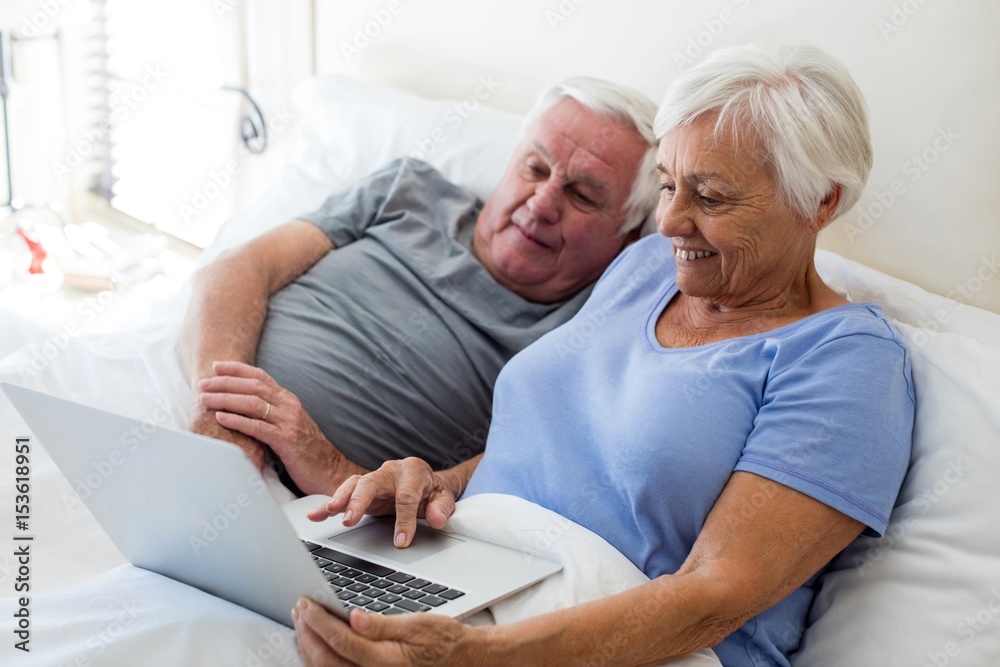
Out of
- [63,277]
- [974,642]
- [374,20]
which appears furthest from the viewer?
[63,277]

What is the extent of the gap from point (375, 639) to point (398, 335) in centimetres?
77

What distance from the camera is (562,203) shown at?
63.6 inches

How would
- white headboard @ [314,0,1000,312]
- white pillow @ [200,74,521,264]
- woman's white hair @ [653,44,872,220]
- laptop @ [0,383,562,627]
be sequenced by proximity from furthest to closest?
1. white pillow @ [200,74,521,264]
2. white headboard @ [314,0,1000,312]
3. woman's white hair @ [653,44,872,220]
4. laptop @ [0,383,562,627]

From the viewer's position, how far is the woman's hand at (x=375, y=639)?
2.77ft

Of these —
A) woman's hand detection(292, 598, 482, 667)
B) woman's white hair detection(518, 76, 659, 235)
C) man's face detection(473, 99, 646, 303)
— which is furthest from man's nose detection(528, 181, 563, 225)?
woman's hand detection(292, 598, 482, 667)

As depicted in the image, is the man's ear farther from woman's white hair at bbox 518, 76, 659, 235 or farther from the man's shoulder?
the man's shoulder

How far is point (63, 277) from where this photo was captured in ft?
8.76

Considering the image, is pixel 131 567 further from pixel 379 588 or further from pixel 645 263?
pixel 645 263

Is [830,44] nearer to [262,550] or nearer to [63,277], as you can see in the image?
[262,550]

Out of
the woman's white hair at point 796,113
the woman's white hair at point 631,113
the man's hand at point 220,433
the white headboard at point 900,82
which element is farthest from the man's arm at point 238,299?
the woman's white hair at point 796,113

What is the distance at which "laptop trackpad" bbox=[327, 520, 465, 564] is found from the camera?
43.2 inches

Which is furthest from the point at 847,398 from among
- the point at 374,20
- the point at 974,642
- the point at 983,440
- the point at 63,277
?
the point at 63,277

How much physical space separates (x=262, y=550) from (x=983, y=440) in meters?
0.78

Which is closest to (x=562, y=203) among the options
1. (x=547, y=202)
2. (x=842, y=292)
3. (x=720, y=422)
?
(x=547, y=202)
